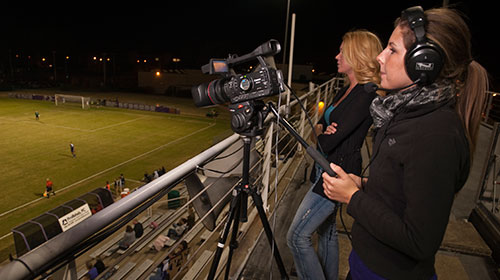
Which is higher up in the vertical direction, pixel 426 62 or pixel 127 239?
pixel 426 62

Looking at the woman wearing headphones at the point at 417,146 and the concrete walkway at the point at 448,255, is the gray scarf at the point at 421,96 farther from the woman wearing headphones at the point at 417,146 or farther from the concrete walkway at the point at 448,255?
the concrete walkway at the point at 448,255

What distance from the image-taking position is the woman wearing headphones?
836 mm

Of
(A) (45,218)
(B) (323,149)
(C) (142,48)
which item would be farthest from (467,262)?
(C) (142,48)

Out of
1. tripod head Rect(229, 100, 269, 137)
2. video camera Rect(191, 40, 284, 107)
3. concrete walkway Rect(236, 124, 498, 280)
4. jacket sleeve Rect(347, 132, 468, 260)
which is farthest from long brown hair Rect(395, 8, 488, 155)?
concrete walkway Rect(236, 124, 498, 280)

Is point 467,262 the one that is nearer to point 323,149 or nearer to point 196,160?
point 323,149

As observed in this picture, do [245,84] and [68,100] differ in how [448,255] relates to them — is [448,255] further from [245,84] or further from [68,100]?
[68,100]

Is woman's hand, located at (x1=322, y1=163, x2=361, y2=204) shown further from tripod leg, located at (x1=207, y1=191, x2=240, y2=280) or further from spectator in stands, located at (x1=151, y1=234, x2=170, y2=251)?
spectator in stands, located at (x1=151, y1=234, x2=170, y2=251)

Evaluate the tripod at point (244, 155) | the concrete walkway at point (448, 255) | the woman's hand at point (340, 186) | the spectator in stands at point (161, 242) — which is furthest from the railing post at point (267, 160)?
the spectator in stands at point (161, 242)

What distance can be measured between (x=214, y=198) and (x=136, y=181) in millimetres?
19999

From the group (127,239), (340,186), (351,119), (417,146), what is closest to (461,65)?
(417,146)

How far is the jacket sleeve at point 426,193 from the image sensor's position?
0.82 m

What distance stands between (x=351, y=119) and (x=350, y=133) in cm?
9

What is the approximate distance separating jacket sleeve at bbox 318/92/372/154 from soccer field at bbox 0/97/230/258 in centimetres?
1800

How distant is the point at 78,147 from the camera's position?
26.6m
